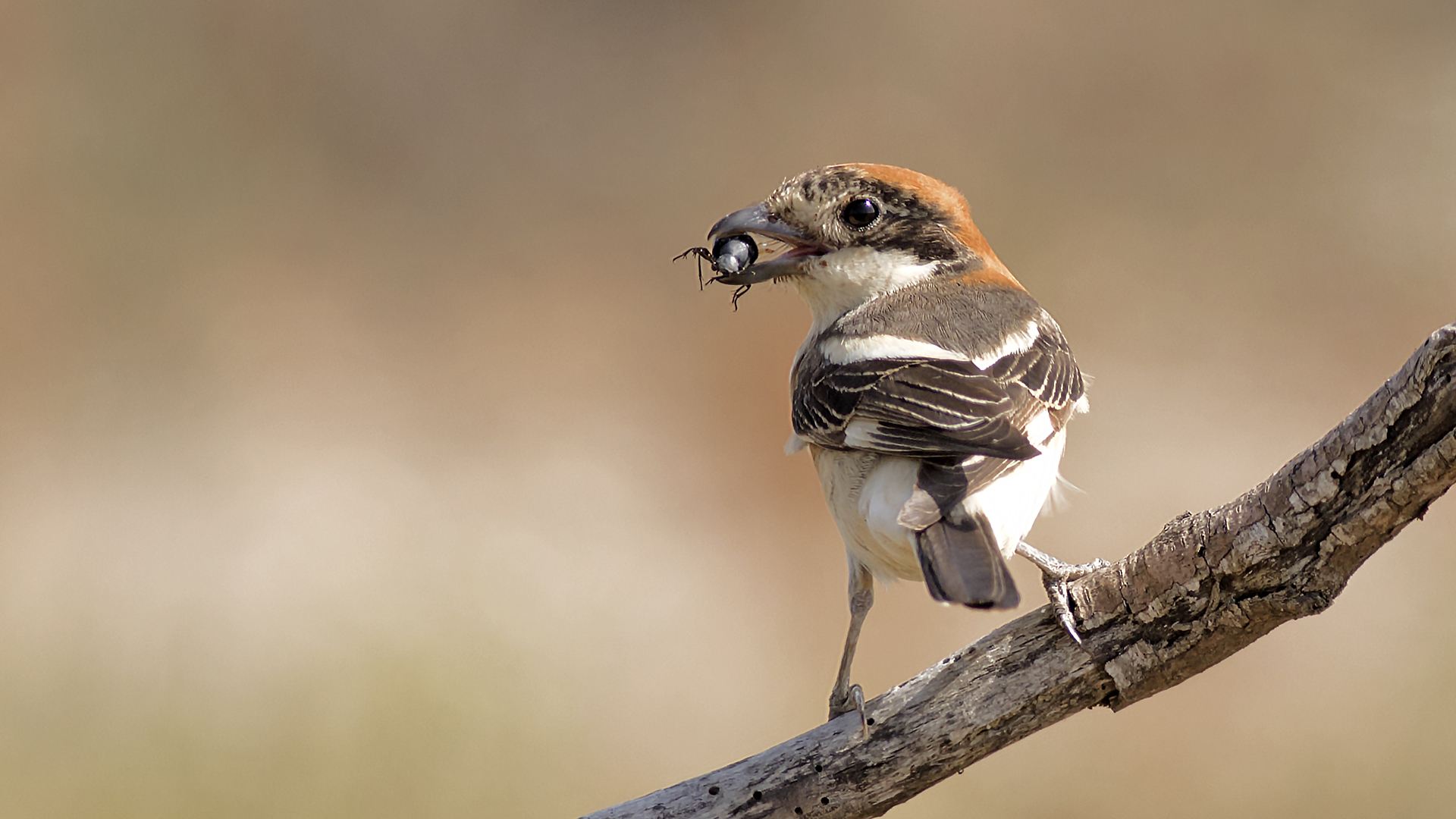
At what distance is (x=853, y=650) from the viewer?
3.00 m

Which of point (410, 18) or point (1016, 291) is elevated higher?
point (410, 18)

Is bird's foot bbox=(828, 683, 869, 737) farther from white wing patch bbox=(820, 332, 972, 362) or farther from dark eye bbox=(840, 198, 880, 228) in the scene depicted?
dark eye bbox=(840, 198, 880, 228)

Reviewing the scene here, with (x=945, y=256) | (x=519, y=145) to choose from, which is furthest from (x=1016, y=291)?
(x=519, y=145)

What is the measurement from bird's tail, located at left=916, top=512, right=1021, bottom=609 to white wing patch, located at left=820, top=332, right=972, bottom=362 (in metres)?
0.54

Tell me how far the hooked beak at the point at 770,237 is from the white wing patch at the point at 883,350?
13.4 inches

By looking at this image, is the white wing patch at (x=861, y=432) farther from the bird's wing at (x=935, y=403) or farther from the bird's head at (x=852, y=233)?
the bird's head at (x=852, y=233)

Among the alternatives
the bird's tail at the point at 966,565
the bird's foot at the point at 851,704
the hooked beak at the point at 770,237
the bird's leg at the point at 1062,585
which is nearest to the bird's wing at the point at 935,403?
the bird's tail at the point at 966,565

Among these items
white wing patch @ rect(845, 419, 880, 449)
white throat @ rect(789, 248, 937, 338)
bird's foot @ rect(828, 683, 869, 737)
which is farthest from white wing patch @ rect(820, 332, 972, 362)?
bird's foot @ rect(828, 683, 869, 737)

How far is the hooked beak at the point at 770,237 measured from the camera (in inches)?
137

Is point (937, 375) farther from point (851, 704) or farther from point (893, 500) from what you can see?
point (851, 704)

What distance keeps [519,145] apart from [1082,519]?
4672 mm

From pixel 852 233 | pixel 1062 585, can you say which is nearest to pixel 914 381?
pixel 1062 585

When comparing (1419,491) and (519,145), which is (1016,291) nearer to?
(1419,491)

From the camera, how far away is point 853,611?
319 centimetres
